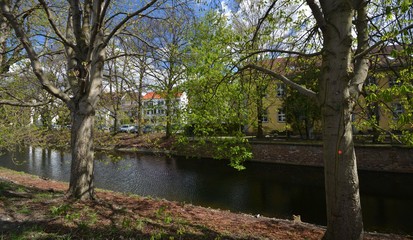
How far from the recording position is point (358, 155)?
18219 millimetres

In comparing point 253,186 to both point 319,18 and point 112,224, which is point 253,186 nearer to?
point 112,224

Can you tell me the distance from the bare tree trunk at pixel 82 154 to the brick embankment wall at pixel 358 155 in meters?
17.0

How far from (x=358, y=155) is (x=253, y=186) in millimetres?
8287

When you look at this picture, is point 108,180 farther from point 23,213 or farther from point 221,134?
point 23,213

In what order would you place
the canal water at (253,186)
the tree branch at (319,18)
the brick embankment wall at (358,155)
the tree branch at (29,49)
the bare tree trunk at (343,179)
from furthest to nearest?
the brick embankment wall at (358,155)
the canal water at (253,186)
the tree branch at (29,49)
the tree branch at (319,18)
the bare tree trunk at (343,179)

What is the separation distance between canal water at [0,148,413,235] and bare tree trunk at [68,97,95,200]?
1.47 m

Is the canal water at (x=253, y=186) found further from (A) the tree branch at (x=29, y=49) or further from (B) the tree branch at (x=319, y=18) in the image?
(B) the tree branch at (x=319, y=18)

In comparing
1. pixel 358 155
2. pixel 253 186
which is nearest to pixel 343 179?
pixel 253 186

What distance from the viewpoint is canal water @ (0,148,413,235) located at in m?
10.8

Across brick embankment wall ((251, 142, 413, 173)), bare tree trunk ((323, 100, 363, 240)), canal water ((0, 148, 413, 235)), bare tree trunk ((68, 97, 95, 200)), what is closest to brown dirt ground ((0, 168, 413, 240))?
bare tree trunk ((68, 97, 95, 200))

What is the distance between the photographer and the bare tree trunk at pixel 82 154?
6281 millimetres

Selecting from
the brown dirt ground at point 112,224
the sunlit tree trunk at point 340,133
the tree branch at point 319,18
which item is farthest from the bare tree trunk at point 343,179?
the brown dirt ground at point 112,224

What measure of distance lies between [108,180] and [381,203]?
1426 centimetres

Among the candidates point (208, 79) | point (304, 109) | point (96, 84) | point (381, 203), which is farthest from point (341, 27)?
point (304, 109)
